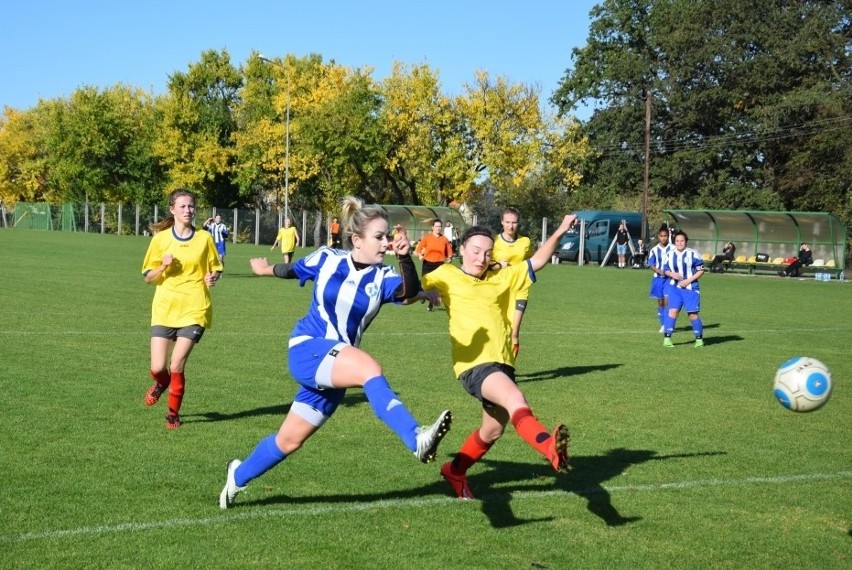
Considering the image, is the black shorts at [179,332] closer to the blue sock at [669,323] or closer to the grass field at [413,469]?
the grass field at [413,469]

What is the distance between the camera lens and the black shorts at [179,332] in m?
9.02

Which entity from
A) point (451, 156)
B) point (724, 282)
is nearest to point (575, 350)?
point (724, 282)

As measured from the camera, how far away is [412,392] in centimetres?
1106

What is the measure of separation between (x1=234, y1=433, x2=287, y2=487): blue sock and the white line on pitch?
243mm

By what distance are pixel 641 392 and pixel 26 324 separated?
979 cm

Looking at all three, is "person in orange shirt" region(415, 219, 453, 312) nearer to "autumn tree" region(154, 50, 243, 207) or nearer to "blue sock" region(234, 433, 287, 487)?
"blue sock" region(234, 433, 287, 487)

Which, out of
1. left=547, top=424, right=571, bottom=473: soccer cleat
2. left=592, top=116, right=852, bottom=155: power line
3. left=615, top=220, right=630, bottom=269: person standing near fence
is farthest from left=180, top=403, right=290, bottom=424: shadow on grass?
left=592, top=116, right=852, bottom=155: power line

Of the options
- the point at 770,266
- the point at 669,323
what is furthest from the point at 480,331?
the point at 770,266

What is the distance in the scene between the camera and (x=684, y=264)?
17406mm

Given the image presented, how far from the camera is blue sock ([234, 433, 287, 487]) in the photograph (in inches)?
235

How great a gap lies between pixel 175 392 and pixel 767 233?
41.1 meters

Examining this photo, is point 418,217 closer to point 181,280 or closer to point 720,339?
point 720,339

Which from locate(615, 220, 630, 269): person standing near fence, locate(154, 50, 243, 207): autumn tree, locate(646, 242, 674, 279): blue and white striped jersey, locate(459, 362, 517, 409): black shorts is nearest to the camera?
locate(459, 362, 517, 409): black shorts

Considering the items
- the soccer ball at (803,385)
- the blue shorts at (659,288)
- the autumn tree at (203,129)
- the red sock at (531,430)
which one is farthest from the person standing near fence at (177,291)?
the autumn tree at (203,129)
